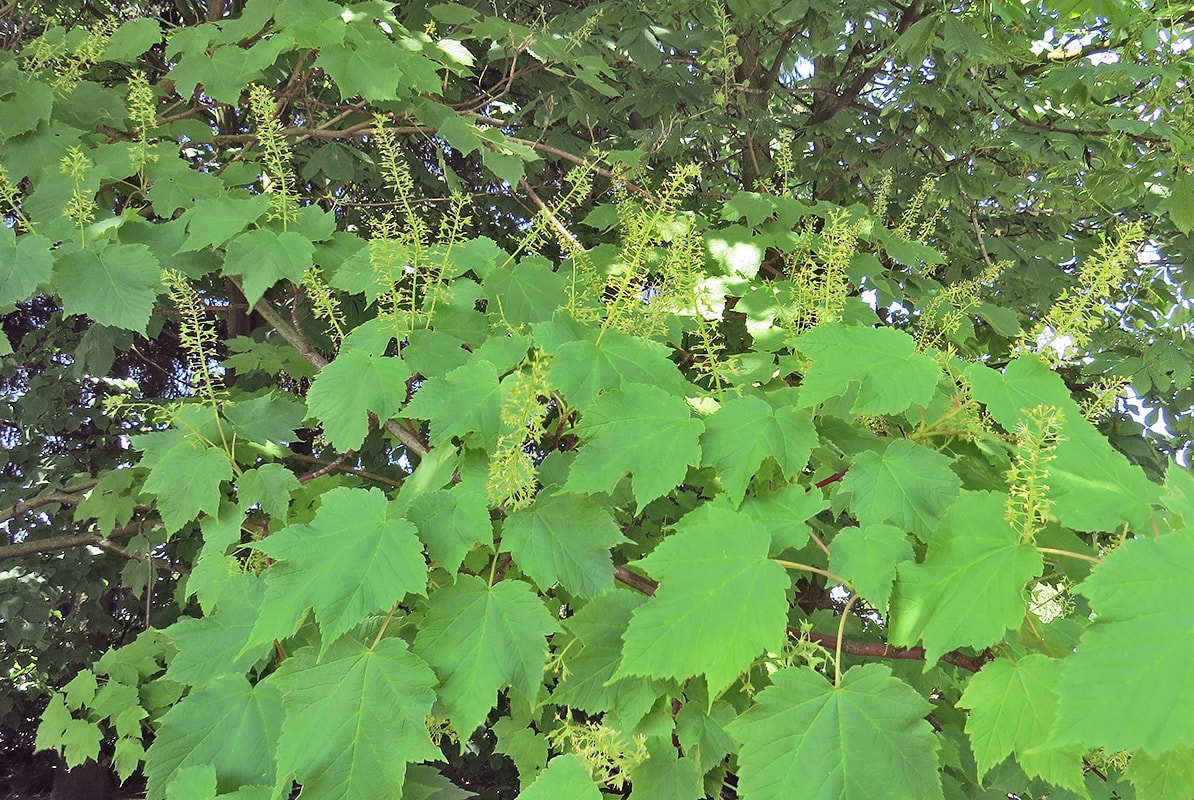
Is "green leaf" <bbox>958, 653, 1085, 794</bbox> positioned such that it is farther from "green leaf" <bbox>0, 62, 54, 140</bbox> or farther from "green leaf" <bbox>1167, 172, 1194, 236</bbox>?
"green leaf" <bbox>1167, 172, 1194, 236</bbox>

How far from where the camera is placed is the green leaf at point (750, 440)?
4.68ft

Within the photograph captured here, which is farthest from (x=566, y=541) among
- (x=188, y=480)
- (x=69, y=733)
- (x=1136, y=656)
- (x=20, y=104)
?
(x=69, y=733)

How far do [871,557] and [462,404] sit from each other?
2.69ft

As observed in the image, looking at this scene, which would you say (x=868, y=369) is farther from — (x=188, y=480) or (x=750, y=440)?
(x=188, y=480)

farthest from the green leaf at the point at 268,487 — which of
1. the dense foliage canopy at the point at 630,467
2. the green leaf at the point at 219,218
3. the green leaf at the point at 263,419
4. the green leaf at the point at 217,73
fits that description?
the green leaf at the point at 217,73

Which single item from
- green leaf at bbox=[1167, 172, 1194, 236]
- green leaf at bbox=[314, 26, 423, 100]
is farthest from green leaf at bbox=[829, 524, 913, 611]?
green leaf at bbox=[1167, 172, 1194, 236]

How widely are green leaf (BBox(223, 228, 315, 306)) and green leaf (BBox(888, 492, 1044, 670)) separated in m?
1.60

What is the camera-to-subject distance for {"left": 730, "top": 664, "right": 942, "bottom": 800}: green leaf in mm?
1099

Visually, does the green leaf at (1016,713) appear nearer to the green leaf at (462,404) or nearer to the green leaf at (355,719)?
the green leaf at (355,719)

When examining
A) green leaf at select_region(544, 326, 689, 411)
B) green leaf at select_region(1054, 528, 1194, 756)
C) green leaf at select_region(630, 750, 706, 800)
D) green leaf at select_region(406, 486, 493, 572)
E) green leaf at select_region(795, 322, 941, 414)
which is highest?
green leaf at select_region(795, 322, 941, 414)

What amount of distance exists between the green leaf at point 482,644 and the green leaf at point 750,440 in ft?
1.40

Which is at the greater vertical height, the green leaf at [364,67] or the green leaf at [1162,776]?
the green leaf at [364,67]

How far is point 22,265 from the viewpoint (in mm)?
1886

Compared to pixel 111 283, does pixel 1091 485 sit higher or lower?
higher
